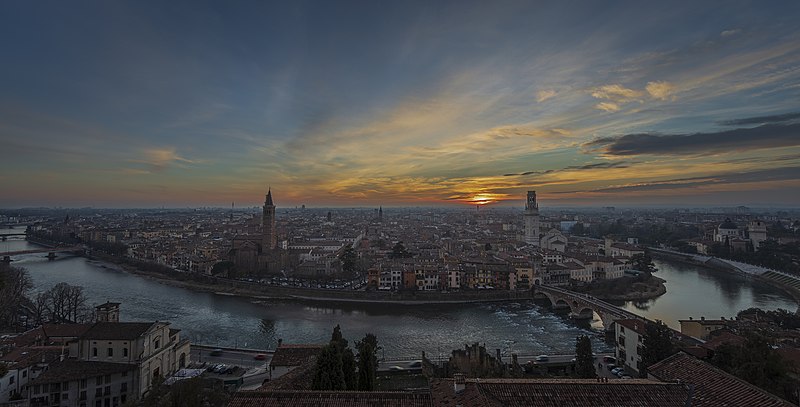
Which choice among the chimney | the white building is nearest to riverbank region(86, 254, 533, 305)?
the white building

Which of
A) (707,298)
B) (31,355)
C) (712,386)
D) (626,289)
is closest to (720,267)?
(707,298)

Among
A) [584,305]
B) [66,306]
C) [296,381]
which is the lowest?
[584,305]

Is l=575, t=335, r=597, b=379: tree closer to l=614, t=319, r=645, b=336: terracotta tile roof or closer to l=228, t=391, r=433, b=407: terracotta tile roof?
l=614, t=319, r=645, b=336: terracotta tile roof

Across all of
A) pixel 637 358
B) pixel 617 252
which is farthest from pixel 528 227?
pixel 637 358

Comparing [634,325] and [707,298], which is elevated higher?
[634,325]

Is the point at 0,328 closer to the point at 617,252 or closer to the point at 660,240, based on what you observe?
the point at 617,252

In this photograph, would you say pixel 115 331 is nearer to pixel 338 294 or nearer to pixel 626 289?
pixel 338 294
